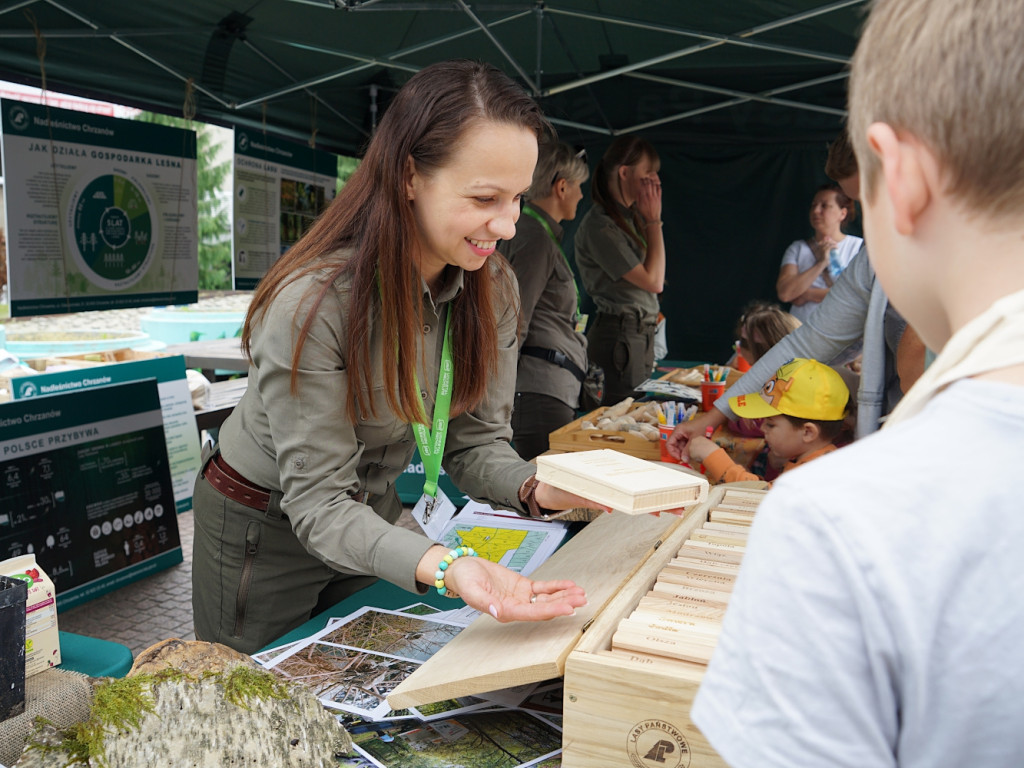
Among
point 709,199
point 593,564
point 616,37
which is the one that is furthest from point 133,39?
point 709,199

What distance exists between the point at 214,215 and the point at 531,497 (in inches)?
169

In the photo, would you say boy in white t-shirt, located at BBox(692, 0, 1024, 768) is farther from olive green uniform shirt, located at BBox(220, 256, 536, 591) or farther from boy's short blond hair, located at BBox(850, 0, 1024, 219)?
olive green uniform shirt, located at BBox(220, 256, 536, 591)

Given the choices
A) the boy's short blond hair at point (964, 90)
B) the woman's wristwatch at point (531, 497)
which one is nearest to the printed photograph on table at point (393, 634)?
the woman's wristwatch at point (531, 497)

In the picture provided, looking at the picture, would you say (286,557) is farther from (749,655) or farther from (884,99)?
(884,99)

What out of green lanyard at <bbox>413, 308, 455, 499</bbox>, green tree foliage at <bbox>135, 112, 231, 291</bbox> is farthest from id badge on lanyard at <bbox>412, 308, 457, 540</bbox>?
green tree foliage at <bbox>135, 112, 231, 291</bbox>

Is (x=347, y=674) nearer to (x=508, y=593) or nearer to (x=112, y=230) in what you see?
(x=508, y=593)

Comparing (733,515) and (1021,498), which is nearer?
(1021,498)

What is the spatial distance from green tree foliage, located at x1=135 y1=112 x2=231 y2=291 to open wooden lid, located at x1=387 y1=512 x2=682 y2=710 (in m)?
4.18

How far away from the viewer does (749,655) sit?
1.65ft

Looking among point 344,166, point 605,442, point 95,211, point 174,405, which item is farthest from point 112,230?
point 605,442

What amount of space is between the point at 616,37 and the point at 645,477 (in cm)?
389

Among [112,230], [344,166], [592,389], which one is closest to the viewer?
[112,230]

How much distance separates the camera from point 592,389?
14.0 ft

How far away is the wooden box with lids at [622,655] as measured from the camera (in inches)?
38.5
